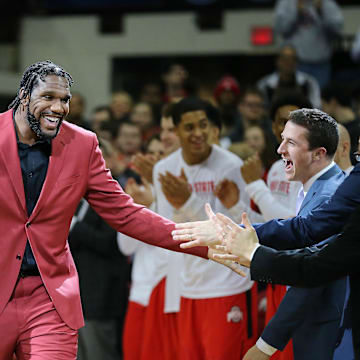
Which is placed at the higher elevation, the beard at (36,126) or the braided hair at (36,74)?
the braided hair at (36,74)

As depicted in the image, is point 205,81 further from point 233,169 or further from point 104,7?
point 233,169

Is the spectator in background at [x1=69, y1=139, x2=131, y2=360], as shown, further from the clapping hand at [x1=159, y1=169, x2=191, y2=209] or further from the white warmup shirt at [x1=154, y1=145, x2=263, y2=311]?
the clapping hand at [x1=159, y1=169, x2=191, y2=209]

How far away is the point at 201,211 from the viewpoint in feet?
17.7

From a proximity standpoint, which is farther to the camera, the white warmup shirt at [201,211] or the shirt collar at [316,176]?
the white warmup shirt at [201,211]

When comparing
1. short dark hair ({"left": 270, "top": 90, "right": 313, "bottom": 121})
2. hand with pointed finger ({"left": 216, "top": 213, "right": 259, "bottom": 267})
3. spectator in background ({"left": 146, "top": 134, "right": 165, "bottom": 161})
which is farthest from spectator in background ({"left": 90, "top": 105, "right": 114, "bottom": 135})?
hand with pointed finger ({"left": 216, "top": 213, "right": 259, "bottom": 267})

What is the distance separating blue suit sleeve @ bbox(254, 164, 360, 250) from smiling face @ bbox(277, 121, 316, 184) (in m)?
0.28

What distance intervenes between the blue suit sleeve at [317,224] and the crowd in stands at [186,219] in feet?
2.72

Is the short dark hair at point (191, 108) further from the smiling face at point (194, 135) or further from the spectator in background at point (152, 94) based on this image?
the spectator in background at point (152, 94)

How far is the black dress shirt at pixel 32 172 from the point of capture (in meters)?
3.85

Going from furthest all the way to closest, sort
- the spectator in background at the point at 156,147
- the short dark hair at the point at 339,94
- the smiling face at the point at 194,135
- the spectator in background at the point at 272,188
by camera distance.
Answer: the short dark hair at the point at 339,94, the spectator in background at the point at 156,147, the smiling face at the point at 194,135, the spectator in background at the point at 272,188

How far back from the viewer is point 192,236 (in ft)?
13.1

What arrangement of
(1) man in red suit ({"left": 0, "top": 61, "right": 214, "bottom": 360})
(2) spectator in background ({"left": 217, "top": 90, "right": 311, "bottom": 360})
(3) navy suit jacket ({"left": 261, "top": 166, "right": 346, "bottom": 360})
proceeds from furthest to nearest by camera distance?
(2) spectator in background ({"left": 217, "top": 90, "right": 311, "bottom": 360}) < (3) navy suit jacket ({"left": 261, "top": 166, "right": 346, "bottom": 360}) < (1) man in red suit ({"left": 0, "top": 61, "right": 214, "bottom": 360})

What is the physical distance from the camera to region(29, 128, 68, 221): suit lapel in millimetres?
3818

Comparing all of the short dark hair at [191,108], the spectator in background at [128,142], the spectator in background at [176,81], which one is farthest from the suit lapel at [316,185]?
the spectator in background at [176,81]
